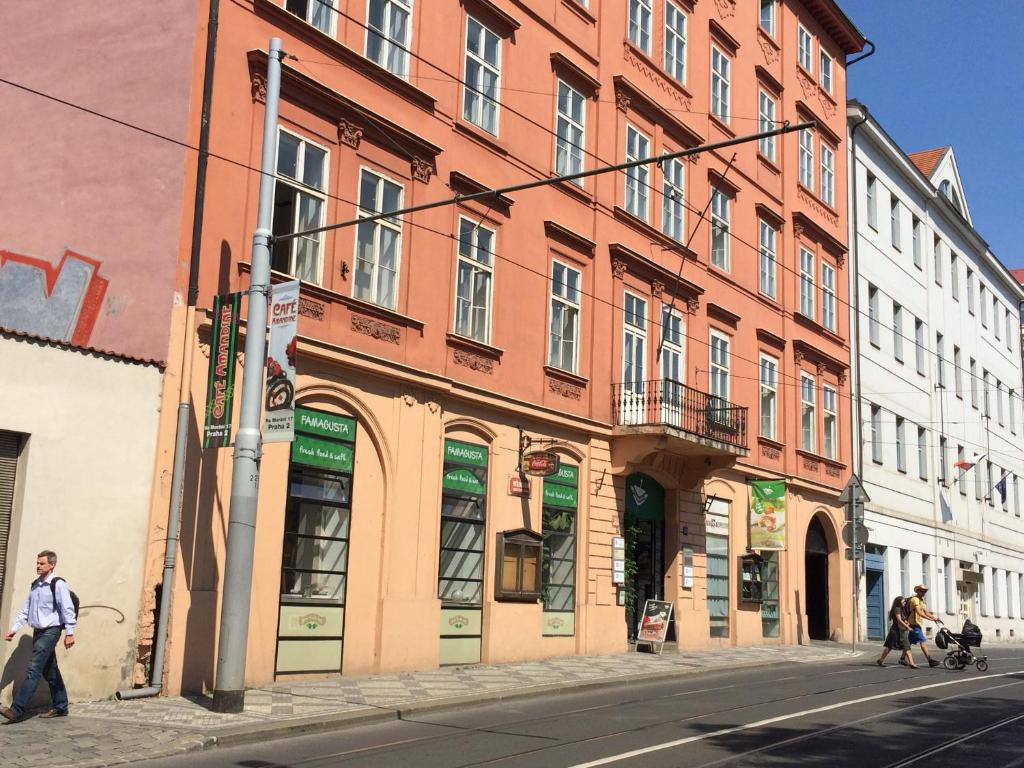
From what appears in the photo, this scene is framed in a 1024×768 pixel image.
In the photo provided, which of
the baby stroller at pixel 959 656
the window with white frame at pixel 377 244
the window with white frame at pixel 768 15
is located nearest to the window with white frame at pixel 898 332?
the window with white frame at pixel 768 15

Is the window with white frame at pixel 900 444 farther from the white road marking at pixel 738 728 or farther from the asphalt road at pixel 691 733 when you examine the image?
the asphalt road at pixel 691 733

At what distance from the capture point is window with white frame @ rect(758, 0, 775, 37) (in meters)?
32.9

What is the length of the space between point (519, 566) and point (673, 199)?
34.4 ft

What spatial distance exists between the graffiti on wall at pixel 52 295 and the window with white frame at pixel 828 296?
23646mm

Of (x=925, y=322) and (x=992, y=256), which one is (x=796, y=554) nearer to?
(x=925, y=322)

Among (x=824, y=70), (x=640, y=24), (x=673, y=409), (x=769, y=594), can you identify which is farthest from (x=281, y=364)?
(x=824, y=70)

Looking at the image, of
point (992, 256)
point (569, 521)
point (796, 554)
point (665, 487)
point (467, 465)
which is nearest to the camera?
point (467, 465)

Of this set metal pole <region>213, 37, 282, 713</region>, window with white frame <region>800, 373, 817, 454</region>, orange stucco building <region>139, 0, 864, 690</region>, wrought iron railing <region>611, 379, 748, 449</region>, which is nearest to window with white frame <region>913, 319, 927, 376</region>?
orange stucco building <region>139, 0, 864, 690</region>

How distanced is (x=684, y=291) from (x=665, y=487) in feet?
14.9

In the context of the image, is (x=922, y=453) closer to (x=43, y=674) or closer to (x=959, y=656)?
(x=959, y=656)

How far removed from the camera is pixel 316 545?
16938 millimetres

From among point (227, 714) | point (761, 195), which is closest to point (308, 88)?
point (227, 714)

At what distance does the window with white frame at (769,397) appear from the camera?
3022 centimetres

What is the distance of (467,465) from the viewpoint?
1988cm
